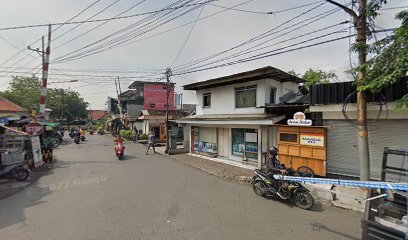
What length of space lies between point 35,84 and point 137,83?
2085cm

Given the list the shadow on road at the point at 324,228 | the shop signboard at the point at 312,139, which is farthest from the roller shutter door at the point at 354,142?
the shadow on road at the point at 324,228

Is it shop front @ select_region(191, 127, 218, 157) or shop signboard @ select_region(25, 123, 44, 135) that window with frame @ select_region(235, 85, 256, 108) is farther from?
shop signboard @ select_region(25, 123, 44, 135)

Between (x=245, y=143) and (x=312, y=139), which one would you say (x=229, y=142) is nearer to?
(x=245, y=143)

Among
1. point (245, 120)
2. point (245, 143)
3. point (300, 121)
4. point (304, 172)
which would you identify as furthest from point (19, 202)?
point (300, 121)

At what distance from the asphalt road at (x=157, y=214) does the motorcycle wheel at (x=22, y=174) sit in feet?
2.91

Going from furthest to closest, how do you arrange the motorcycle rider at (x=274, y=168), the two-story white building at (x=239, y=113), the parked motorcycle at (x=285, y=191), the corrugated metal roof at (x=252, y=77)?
the two-story white building at (x=239, y=113)
the corrugated metal roof at (x=252, y=77)
the motorcycle rider at (x=274, y=168)
the parked motorcycle at (x=285, y=191)

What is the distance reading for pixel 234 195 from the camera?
7484mm

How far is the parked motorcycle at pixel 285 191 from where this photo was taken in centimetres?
629

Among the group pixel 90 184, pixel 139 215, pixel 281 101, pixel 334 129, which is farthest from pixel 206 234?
pixel 281 101

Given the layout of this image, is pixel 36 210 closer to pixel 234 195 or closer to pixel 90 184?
pixel 90 184

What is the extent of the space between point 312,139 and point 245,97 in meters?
5.09

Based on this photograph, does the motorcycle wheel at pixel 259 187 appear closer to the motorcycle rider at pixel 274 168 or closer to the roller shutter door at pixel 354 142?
the motorcycle rider at pixel 274 168

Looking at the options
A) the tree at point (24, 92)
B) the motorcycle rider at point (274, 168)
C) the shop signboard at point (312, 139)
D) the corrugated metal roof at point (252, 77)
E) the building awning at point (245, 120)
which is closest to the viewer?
the motorcycle rider at point (274, 168)

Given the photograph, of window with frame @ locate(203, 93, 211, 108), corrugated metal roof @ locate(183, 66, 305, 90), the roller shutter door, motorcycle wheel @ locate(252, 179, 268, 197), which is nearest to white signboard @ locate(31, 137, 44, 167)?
corrugated metal roof @ locate(183, 66, 305, 90)
